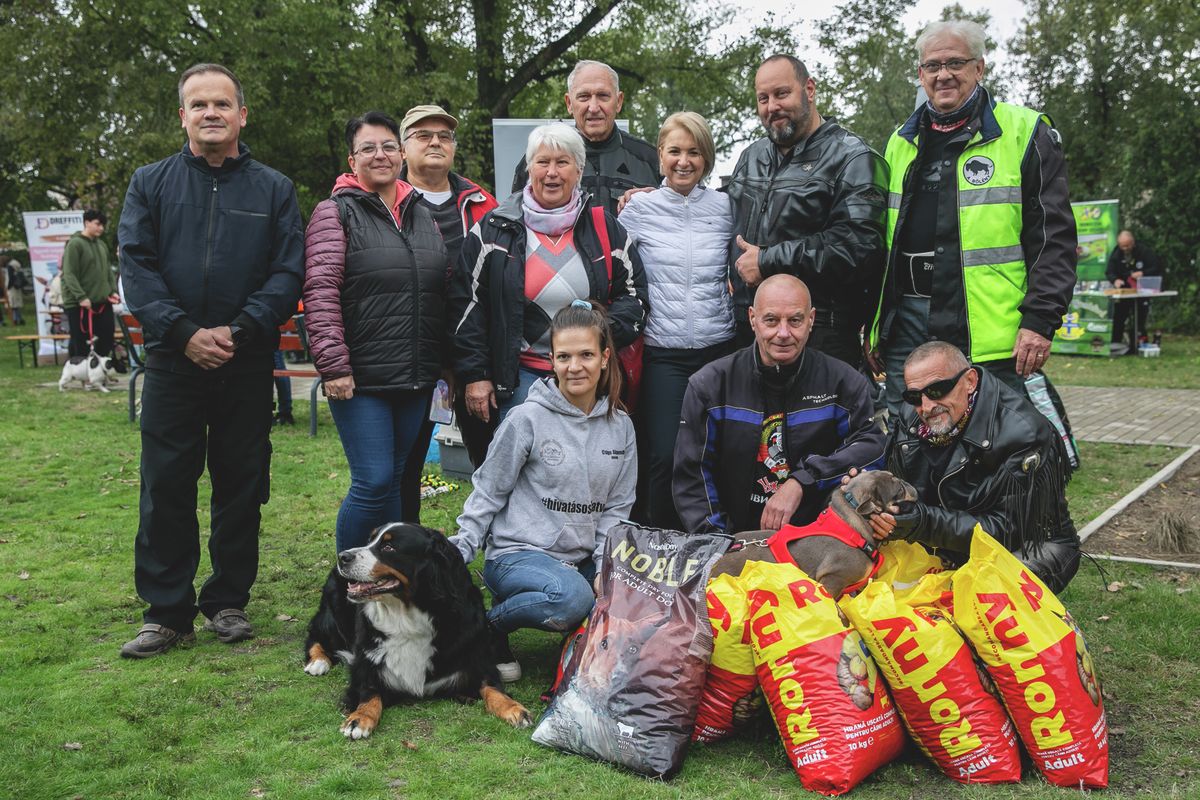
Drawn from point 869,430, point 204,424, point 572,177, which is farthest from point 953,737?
point 204,424

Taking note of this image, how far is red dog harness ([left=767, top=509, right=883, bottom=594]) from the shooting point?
10.3ft

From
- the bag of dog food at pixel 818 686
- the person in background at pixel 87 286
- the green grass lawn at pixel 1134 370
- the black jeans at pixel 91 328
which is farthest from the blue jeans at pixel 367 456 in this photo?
the green grass lawn at pixel 1134 370

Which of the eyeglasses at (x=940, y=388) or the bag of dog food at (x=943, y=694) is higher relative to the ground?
the eyeglasses at (x=940, y=388)

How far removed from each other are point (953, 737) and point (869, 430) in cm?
121

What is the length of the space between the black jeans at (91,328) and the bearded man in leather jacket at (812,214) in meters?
12.1

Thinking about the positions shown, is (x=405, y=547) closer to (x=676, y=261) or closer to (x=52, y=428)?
(x=676, y=261)

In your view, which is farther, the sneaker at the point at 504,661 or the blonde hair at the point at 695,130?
the blonde hair at the point at 695,130

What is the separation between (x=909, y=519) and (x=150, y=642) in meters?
2.93

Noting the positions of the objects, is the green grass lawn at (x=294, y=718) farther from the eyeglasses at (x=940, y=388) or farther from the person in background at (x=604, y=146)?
the person in background at (x=604, y=146)

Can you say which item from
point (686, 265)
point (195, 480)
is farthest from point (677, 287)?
point (195, 480)

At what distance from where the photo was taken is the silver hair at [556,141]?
12.8 ft

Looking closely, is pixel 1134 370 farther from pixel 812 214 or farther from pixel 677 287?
pixel 677 287

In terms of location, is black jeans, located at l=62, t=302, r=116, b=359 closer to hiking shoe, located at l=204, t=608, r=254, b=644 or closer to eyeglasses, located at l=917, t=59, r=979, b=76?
hiking shoe, located at l=204, t=608, r=254, b=644

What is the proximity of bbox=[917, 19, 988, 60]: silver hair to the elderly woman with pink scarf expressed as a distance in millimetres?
1396
